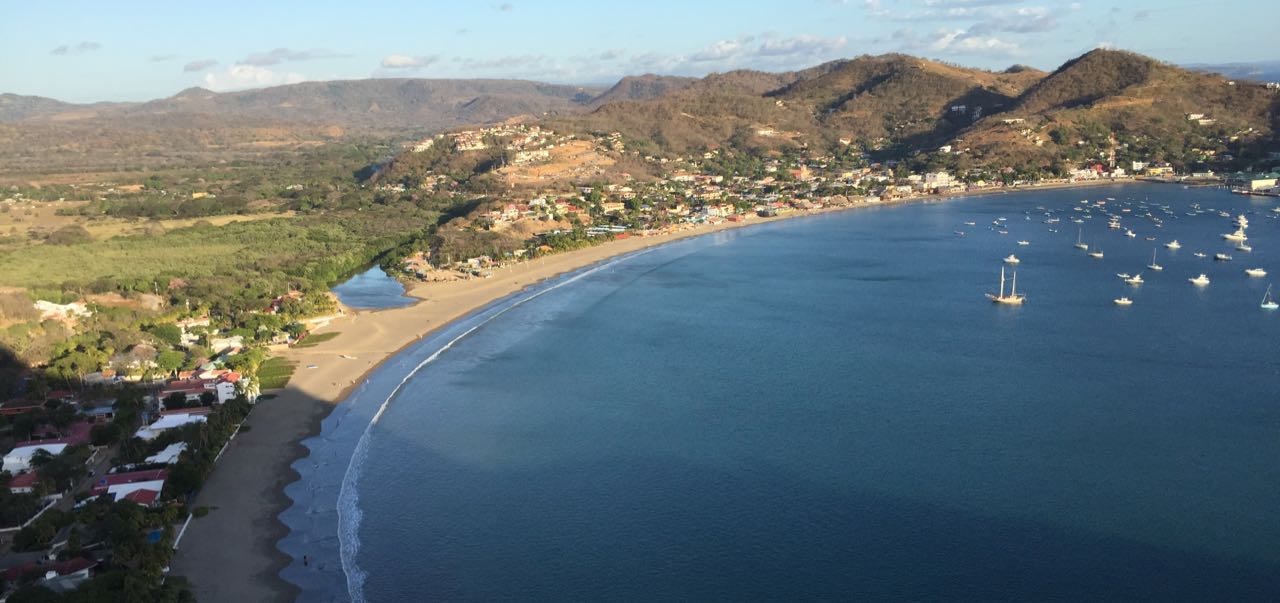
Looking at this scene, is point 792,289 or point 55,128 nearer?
point 792,289

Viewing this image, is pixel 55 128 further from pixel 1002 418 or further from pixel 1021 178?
pixel 1002 418

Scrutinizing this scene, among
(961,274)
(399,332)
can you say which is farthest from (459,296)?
(961,274)

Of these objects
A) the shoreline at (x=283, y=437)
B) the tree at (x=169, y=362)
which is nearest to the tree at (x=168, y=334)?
the tree at (x=169, y=362)

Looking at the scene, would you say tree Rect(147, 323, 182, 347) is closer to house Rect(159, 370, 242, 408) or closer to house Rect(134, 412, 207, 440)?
house Rect(159, 370, 242, 408)

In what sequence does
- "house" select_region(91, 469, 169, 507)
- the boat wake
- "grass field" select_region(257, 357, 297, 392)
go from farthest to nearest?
"grass field" select_region(257, 357, 297, 392), "house" select_region(91, 469, 169, 507), the boat wake

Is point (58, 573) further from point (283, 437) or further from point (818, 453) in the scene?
point (818, 453)

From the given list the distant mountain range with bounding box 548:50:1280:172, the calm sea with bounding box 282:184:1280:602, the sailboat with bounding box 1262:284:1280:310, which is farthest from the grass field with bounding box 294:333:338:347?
the distant mountain range with bounding box 548:50:1280:172

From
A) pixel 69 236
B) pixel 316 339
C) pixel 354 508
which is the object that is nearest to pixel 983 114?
pixel 69 236
